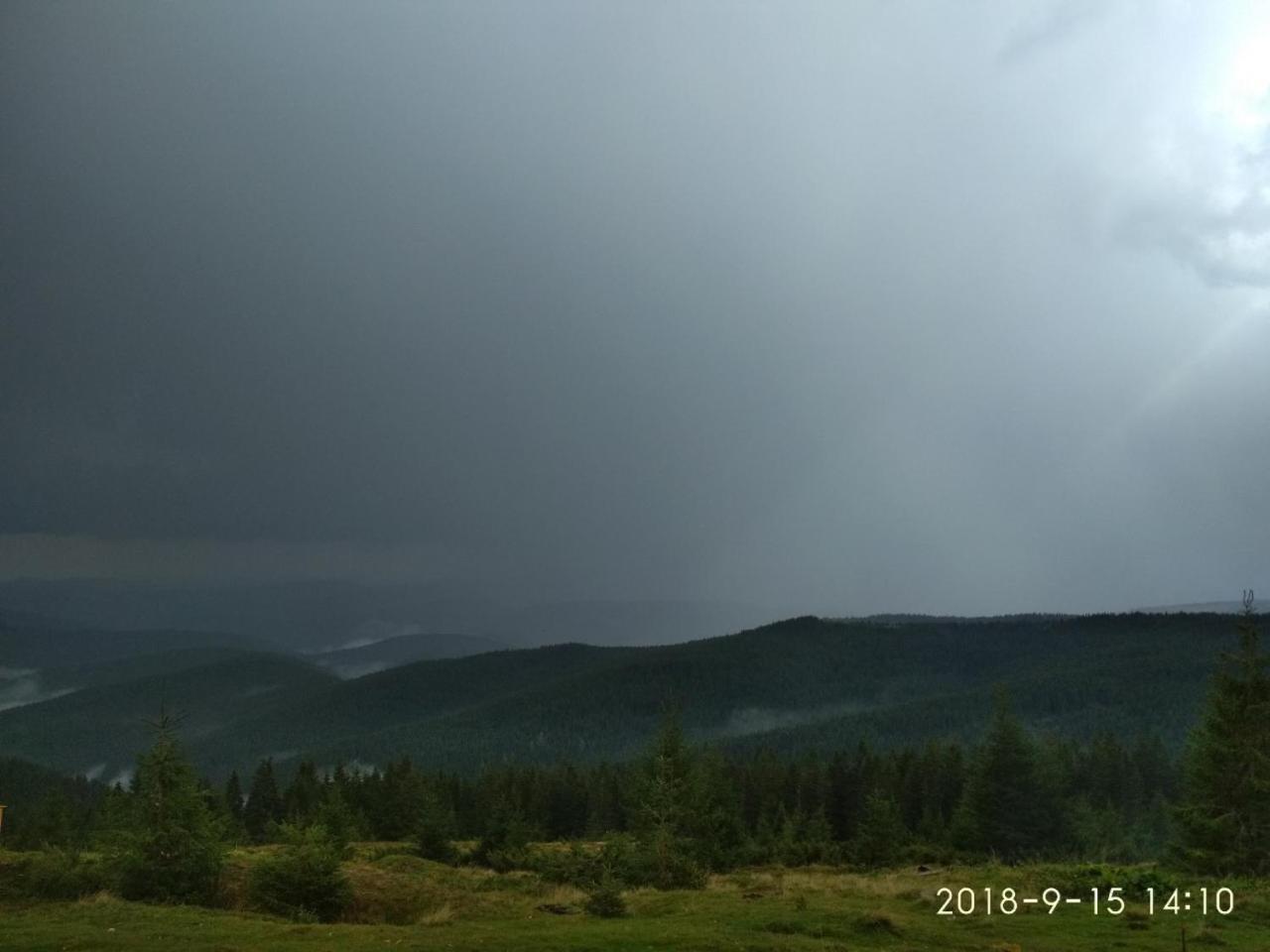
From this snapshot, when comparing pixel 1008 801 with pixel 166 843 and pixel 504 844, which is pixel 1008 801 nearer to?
pixel 504 844

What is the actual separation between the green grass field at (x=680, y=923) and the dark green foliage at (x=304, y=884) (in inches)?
33.8

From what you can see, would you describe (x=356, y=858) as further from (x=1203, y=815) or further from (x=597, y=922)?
(x=1203, y=815)

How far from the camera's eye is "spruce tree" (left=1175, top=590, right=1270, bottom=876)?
39469mm

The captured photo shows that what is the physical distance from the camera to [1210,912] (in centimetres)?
2345

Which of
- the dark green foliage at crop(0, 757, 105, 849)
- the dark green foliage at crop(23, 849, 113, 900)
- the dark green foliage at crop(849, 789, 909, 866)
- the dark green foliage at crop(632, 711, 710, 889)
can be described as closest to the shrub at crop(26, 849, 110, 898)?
the dark green foliage at crop(23, 849, 113, 900)

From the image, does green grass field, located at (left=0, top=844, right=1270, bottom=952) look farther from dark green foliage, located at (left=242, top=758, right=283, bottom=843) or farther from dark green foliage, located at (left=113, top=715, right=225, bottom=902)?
A: dark green foliage, located at (left=242, top=758, right=283, bottom=843)

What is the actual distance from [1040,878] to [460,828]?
7635 cm

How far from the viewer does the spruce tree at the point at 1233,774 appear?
39.5 meters

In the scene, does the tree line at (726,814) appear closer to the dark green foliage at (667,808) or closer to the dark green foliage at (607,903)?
the dark green foliage at (667,808)

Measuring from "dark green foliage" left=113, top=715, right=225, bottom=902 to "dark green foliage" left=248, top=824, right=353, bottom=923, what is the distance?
2.51m

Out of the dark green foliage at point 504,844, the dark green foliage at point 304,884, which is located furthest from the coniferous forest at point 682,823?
the dark green foliage at point 504,844

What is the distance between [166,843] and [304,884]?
579 cm

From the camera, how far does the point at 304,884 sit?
92.9ft

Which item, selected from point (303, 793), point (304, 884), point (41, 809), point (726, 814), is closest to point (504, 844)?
point (726, 814)
